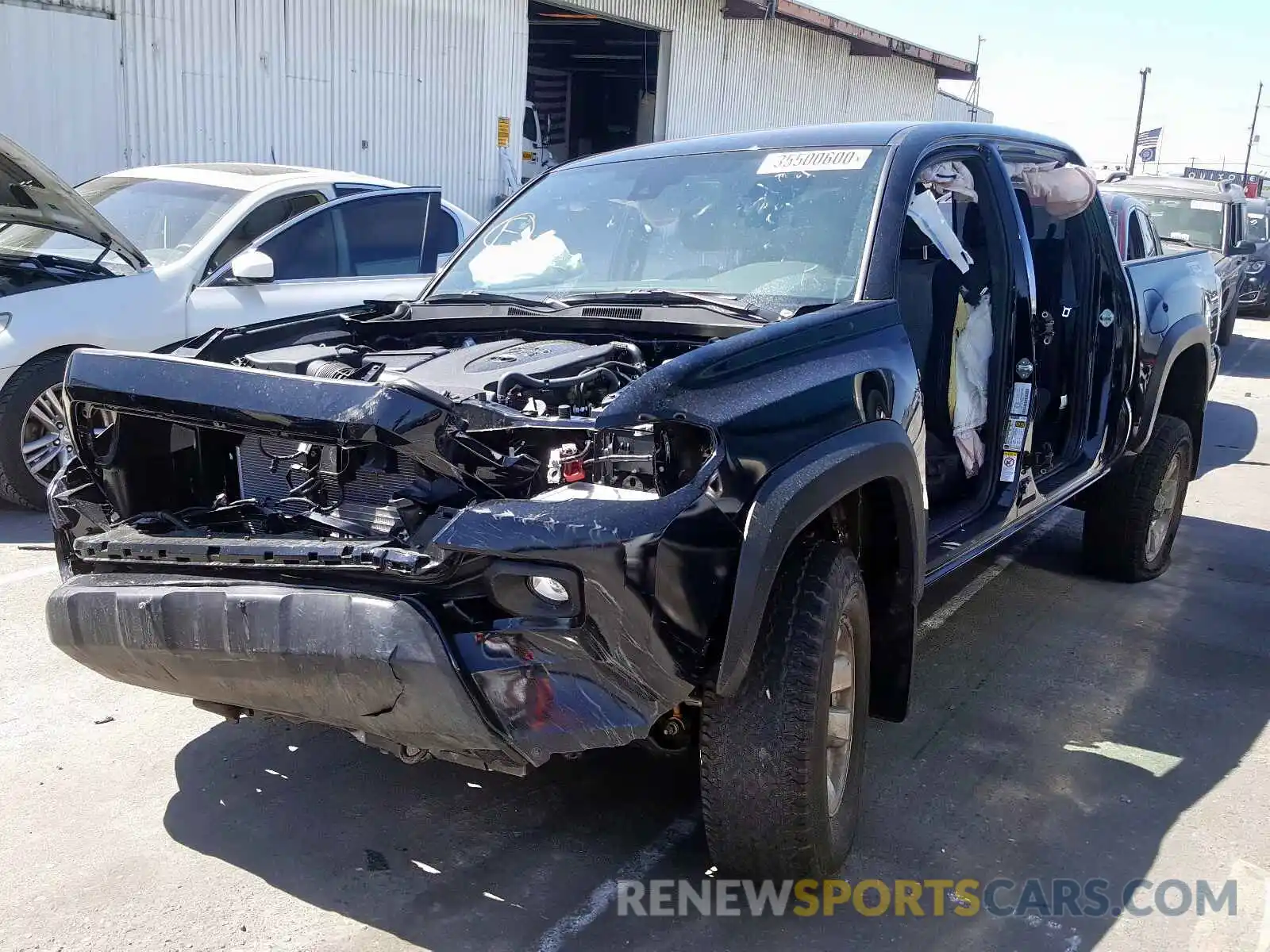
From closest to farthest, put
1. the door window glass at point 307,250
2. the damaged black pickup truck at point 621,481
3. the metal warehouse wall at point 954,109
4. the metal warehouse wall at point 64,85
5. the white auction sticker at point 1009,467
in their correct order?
the damaged black pickup truck at point 621,481
the white auction sticker at point 1009,467
the door window glass at point 307,250
the metal warehouse wall at point 64,85
the metal warehouse wall at point 954,109

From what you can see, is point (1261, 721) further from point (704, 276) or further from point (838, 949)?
point (704, 276)

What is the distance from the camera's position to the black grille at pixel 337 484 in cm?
290

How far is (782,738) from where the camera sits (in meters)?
2.81

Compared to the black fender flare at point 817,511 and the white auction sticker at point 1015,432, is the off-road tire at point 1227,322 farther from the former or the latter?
the black fender flare at point 817,511

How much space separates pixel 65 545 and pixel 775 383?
190 centimetres

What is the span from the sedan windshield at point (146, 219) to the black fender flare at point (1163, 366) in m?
5.15

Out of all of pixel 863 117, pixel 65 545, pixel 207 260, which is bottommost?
pixel 65 545

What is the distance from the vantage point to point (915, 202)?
156 inches

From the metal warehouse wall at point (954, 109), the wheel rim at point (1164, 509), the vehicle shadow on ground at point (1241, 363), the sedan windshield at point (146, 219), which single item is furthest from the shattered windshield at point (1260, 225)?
the sedan windshield at point (146, 219)

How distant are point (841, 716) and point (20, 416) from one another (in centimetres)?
471

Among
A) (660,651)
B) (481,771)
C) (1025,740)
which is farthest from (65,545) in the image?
(1025,740)

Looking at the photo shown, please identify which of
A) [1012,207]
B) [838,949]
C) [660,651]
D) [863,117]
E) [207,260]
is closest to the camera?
[660,651]

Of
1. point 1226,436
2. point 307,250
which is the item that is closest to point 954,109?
point 1226,436

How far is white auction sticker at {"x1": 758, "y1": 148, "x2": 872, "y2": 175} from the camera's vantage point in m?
3.92
